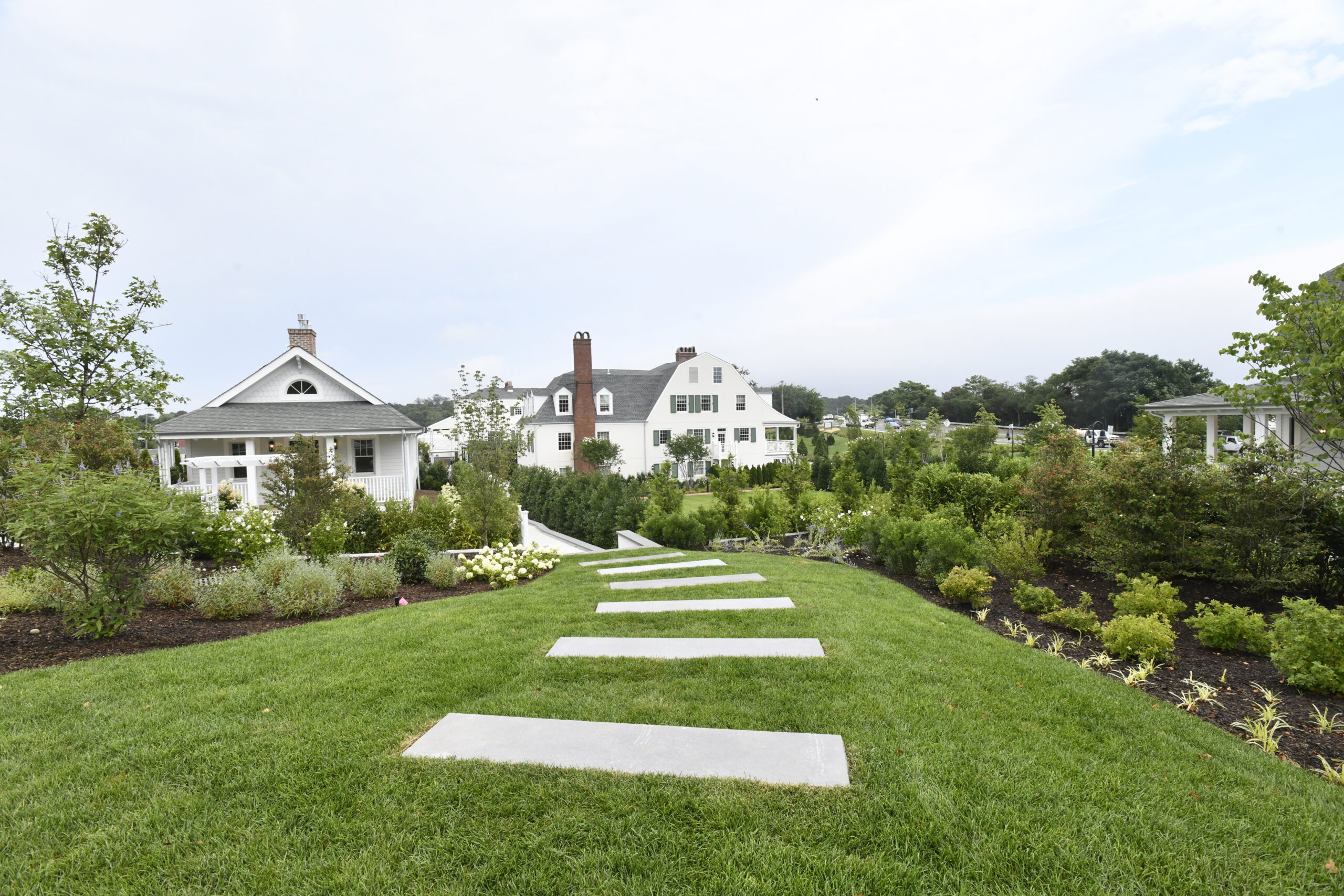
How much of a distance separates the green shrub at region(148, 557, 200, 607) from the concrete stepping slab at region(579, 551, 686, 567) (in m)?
4.84

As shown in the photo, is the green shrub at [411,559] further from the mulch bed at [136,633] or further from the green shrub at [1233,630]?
the green shrub at [1233,630]

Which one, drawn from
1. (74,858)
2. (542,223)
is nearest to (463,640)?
(74,858)

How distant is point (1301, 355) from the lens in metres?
5.89

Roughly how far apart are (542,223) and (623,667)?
45.2 feet

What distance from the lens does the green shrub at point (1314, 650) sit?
4.05 m

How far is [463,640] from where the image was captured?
4.85 meters

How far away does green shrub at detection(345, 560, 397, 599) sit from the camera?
738 cm

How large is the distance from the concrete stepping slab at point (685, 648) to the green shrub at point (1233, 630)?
3.53m

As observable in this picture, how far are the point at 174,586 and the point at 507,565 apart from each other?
3804mm

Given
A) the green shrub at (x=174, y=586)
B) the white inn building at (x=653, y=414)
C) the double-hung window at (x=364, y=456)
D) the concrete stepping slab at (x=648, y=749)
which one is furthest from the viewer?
the white inn building at (x=653, y=414)

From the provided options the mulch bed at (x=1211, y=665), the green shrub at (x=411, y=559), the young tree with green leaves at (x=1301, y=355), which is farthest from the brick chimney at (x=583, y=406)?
the young tree with green leaves at (x=1301, y=355)

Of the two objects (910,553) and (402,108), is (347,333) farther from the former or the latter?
(910,553)

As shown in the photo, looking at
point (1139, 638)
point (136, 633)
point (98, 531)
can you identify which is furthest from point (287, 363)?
point (1139, 638)

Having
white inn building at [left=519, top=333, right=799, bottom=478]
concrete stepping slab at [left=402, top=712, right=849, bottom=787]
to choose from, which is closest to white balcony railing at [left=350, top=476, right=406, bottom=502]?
white inn building at [left=519, top=333, right=799, bottom=478]
